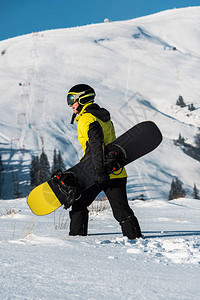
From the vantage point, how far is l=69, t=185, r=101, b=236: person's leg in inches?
155

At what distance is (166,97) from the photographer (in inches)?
3083

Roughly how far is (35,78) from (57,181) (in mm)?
68817

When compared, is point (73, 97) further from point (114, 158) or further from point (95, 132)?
point (114, 158)

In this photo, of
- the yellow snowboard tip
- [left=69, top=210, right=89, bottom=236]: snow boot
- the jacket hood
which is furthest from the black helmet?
[left=69, top=210, right=89, bottom=236]: snow boot

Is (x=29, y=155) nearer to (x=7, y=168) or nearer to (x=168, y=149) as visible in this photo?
(x=7, y=168)

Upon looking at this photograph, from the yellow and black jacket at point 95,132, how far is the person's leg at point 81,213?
30 centimetres

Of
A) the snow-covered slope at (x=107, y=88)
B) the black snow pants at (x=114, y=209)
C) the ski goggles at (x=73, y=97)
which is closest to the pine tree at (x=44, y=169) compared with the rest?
the snow-covered slope at (x=107, y=88)

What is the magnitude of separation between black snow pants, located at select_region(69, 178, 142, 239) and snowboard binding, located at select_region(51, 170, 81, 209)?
0.35ft

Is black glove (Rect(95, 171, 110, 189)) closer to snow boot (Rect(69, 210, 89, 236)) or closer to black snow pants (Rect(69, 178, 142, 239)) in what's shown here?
black snow pants (Rect(69, 178, 142, 239))

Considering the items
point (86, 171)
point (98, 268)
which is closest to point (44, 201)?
point (86, 171)

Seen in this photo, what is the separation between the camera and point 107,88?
237 feet

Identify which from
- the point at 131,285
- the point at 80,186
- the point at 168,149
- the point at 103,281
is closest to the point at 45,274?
the point at 103,281

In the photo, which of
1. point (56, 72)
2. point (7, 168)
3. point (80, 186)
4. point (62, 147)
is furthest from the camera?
point (56, 72)

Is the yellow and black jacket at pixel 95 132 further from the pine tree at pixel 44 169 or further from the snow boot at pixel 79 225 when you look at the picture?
the pine tree at pixel 44 169
